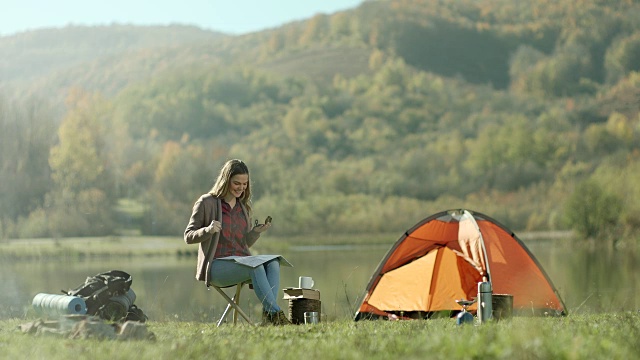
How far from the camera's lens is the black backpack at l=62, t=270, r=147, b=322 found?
8.83m

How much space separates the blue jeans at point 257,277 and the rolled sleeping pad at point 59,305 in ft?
3.53

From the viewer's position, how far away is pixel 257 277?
7762 mm

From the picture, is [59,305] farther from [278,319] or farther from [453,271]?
[453,271]

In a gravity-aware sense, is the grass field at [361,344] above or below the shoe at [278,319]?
above

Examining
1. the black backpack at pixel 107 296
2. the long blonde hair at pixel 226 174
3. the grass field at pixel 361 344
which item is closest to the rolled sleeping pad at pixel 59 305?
the black backpack at pixel 107 296

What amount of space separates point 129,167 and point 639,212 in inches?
1992

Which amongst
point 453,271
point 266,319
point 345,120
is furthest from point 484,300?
point 345,120

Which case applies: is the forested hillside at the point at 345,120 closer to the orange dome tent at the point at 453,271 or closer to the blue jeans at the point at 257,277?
the orange dome tent at the point at 453,271

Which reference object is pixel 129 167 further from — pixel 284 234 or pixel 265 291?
pixel 265 291

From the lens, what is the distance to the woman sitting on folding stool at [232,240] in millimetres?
7805

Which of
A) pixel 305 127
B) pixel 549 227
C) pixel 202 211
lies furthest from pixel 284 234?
pixel 202 211

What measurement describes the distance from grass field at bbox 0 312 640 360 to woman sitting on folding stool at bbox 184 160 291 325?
0.69 m

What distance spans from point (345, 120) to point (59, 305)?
115 metres

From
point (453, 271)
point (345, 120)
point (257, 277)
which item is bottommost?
point (453, 271)
